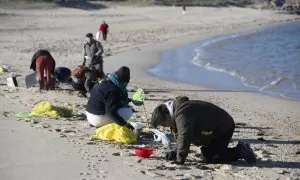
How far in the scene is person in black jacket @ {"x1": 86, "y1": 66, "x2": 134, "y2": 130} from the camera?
800 cm

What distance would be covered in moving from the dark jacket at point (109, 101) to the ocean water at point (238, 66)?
8.07 meters

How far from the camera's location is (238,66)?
70.4 ft

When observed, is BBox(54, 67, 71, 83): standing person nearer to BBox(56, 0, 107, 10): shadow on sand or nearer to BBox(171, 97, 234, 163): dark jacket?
BBox(171, 97, 234, 163): dark jacket

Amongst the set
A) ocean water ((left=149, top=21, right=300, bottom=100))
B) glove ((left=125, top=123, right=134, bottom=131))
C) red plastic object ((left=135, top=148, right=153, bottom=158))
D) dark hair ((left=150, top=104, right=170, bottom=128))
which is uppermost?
dark hair ((left=150, top=104, right=170, bottom=128))

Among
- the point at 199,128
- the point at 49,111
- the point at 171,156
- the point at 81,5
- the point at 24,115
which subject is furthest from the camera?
the point at 81,5

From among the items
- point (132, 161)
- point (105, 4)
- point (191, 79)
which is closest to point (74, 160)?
point (132, 161)

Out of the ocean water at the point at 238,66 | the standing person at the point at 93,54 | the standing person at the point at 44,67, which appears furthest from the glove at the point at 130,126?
the ocean water at the point at 238,66

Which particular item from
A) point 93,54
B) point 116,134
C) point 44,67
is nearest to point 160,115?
point 116,134

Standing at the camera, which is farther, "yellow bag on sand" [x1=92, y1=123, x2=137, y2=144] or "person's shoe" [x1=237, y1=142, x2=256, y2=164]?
"yellow bag on sand" [x1=92, y1=123, x2=137, y2=144]

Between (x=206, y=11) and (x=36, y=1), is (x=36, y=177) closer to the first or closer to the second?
(x=36, y=1)

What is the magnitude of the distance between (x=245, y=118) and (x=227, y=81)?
21.5ft

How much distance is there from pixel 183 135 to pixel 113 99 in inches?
68.2

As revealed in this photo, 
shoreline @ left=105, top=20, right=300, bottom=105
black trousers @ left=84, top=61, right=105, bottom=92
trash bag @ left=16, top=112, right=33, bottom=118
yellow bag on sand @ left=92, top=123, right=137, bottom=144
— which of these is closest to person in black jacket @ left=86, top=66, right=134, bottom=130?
yellow bag on sand @ left=92, top=123, right=137, bottom=144

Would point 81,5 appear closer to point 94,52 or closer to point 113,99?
point 94,52
